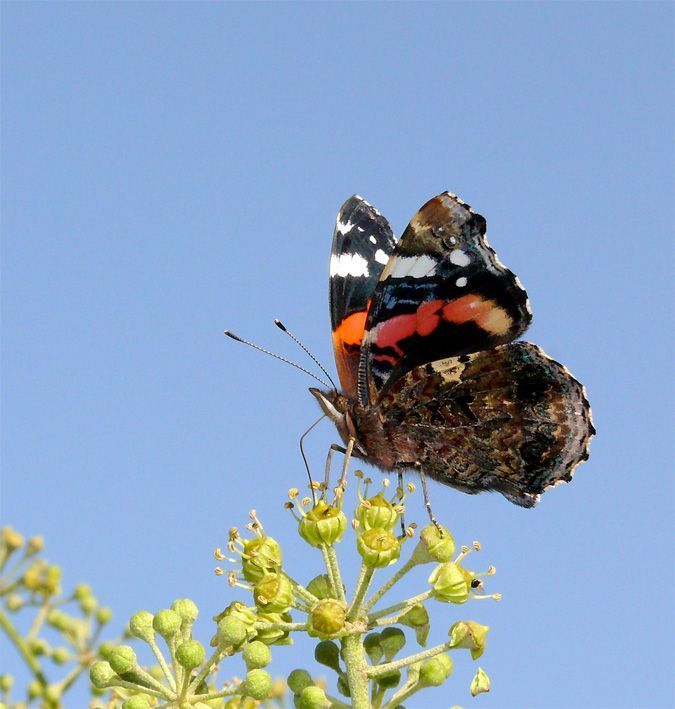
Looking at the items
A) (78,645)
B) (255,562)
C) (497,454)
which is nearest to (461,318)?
(497,454)

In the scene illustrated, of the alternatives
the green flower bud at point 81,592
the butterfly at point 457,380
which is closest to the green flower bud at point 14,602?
the green flower bud at point 81,592

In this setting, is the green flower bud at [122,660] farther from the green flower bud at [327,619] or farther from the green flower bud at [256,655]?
the green flower bud at [327,619]

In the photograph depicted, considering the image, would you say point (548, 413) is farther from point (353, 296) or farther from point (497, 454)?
point (353, 296)

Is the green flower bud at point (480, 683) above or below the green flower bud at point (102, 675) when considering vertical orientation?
above

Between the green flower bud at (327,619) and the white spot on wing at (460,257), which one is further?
the white spot on wing at (460,257)

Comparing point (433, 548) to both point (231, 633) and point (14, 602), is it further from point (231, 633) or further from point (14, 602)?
point (14, 602)

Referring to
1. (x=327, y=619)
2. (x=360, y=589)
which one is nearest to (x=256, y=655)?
(x=327, y=619)

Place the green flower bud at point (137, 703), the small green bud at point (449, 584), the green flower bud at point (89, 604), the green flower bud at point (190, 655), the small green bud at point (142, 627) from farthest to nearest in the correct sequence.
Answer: the green flower bud at point (89, 604)
the small green bud at point (142, 627)
the small green bud at point (449, 584)
the green flower bud at point (190, 655)
the green flower bud at point (137, 703)
